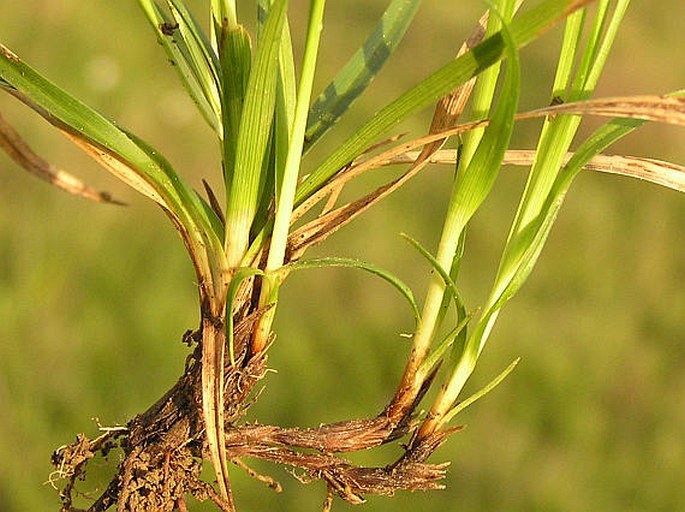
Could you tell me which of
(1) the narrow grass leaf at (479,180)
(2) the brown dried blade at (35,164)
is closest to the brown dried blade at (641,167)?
(1) the narrow grass leaf at (479,180)

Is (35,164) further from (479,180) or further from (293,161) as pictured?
(479,180)

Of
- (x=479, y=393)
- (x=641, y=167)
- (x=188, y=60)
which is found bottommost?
(x=479, y=393)

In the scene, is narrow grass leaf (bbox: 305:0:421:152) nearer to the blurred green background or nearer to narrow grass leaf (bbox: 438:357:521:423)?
narrow grass leaf (bbox: 438:357:521:423)

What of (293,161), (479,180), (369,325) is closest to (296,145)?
(293,161)

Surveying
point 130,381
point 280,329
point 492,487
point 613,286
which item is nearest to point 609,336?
point 613,286

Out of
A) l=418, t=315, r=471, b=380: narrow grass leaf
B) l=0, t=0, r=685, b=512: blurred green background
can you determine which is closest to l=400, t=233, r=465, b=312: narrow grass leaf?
l=418, t=315, r=471, b=380: narrow grass leaf

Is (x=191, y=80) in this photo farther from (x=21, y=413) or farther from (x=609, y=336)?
(x=609, y=336)
